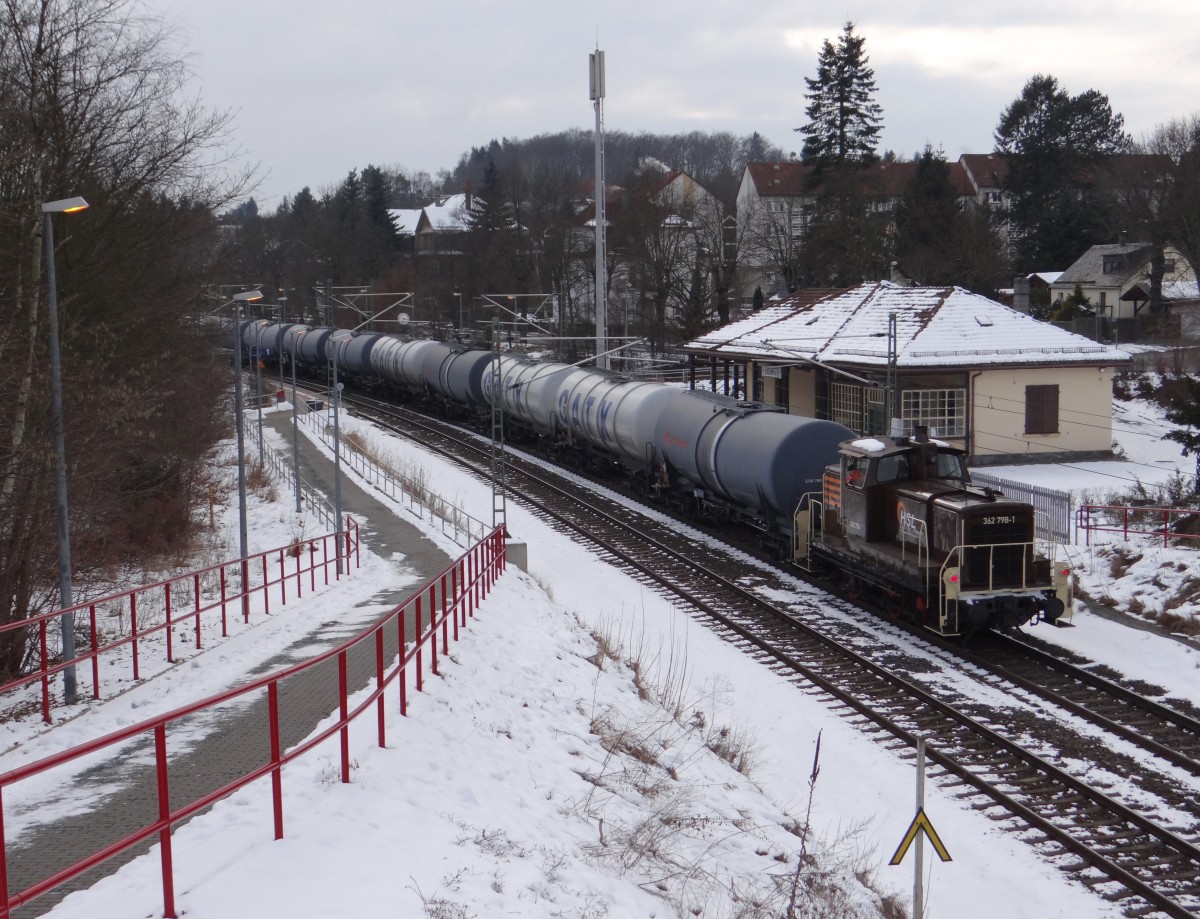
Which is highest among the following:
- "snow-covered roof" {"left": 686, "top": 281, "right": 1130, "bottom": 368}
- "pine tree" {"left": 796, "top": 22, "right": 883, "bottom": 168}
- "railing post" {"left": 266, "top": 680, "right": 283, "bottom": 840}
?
"pine tree" {"left": 796, "top": 22, "right": 883, "bottom": 168}

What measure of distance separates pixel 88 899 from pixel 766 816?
23.5 ft

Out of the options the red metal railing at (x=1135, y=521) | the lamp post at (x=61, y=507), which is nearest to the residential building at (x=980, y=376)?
the red metal railing at (x=1135, y=521)

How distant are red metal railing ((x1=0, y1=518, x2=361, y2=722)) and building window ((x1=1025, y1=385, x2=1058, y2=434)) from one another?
76.8 ft

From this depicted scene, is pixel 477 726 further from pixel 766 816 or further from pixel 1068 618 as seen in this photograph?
pixel 1068 618

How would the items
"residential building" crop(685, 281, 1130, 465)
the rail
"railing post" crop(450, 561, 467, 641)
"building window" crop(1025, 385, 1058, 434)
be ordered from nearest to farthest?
"railing post" crop(450, 561, 467, 641) → the rail → "residential building" crop(685, 281, 1130, 465) → "building window" crop(1025, 385, 1058, 434)

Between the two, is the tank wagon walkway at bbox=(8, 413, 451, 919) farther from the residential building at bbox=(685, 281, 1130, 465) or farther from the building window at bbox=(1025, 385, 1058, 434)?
the building window at bbox=(1025, 385, 1058, 434)

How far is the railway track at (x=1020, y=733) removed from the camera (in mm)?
11680

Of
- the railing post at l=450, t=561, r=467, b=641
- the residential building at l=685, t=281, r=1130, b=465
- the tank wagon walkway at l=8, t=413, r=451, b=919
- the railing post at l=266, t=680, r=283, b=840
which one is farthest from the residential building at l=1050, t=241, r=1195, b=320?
the railing post at l=266, t=680, r=283, b=840

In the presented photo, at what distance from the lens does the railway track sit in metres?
11.7

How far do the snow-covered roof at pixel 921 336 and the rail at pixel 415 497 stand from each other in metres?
11.0

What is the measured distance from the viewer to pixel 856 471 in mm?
20750

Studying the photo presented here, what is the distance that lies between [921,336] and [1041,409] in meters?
4.82

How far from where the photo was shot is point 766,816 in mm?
Answer: 12109

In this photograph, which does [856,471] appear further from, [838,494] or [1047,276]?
[1047,276]
